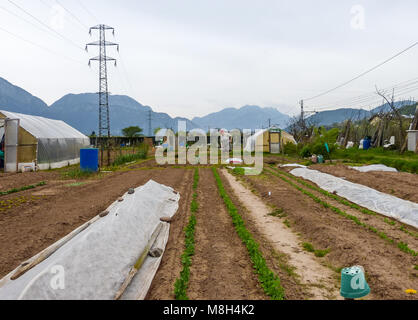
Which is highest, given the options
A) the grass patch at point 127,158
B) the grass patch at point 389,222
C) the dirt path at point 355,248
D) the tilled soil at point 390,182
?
the grass patch at point 127,158

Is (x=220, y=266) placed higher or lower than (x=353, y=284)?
lower

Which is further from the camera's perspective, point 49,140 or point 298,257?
point 49,140

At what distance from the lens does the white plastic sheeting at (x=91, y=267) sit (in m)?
3.57

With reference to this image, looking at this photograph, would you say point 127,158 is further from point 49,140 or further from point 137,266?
point 137,266

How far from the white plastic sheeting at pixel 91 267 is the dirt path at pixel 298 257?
101 inches

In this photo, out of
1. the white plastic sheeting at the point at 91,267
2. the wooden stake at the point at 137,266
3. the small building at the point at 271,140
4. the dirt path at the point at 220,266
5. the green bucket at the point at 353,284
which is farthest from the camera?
the small building at the point at 271,140

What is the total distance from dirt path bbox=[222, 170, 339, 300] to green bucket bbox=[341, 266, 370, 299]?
0.26 meters

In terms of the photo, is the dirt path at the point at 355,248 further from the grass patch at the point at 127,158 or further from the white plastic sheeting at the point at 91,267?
the grass patch at the point at 127,158

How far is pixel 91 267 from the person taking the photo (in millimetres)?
4145

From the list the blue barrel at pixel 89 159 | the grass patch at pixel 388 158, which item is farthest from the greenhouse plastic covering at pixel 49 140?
the grass patch at pixel 388 158

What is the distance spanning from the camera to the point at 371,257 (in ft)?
17.1

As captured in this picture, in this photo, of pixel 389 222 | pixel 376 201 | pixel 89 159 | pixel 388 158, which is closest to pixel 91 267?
pixel 389 222

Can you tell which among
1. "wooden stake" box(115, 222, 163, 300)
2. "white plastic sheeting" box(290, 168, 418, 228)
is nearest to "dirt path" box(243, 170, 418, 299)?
"white plastic sheeting" box(290, 168, 418, 228)

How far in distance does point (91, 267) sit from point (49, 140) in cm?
1904
